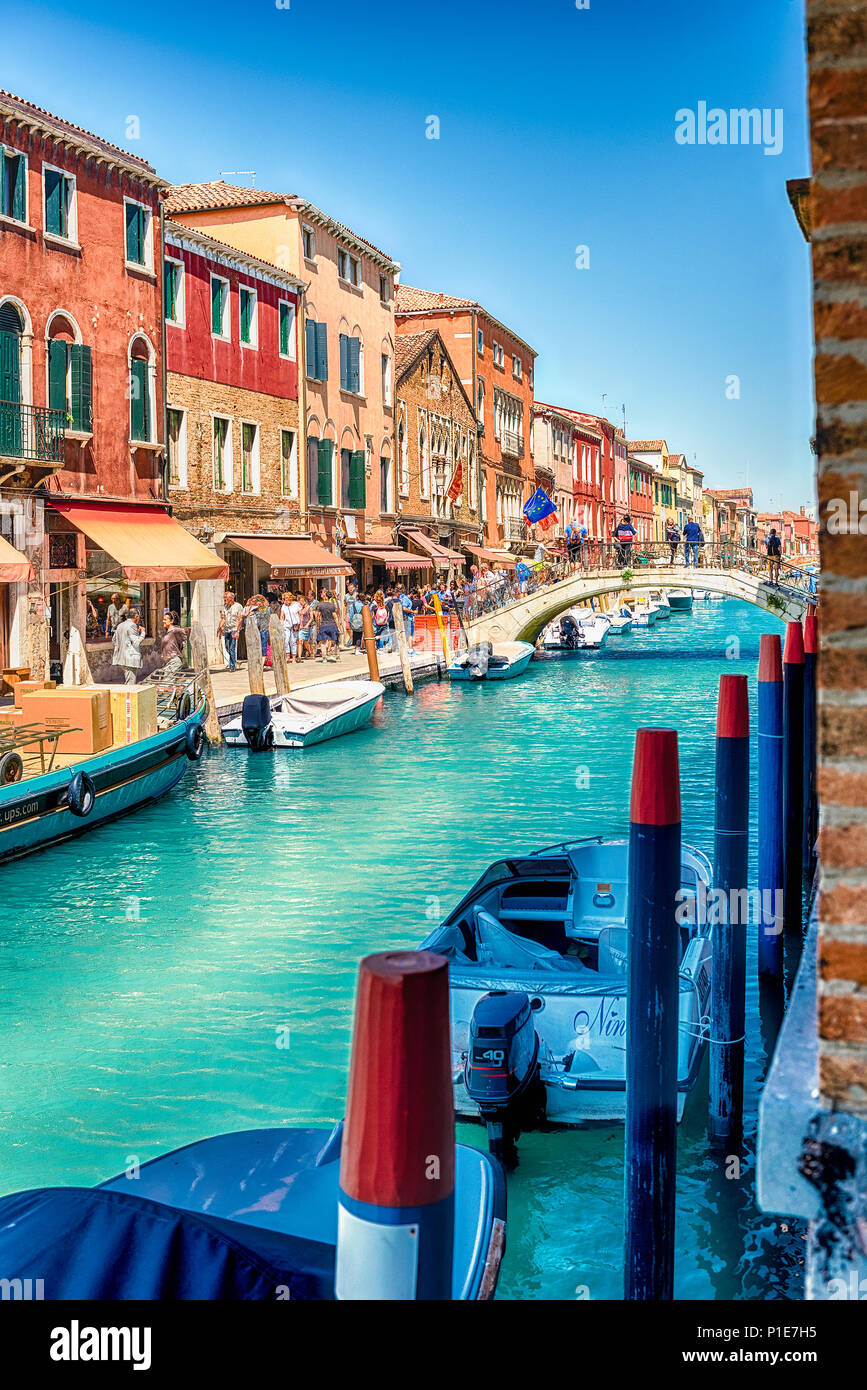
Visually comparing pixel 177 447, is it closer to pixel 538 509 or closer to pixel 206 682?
pixel 206 682

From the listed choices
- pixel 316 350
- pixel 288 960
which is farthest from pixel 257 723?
pixel 316 350

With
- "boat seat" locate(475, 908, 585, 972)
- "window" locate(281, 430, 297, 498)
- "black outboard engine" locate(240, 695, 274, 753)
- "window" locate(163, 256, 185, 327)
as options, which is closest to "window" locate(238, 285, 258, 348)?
"window" locate(281, 430, 297, 498)

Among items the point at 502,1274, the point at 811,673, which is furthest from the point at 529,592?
the point at 502,1274

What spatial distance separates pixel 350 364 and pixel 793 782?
2479 centimetres

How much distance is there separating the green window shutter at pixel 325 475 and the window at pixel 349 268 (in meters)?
4.87

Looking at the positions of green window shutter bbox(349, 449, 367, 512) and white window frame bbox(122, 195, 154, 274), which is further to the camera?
green window shutter bbox(349, 449, 367, 512)

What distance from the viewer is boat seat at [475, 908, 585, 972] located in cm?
726

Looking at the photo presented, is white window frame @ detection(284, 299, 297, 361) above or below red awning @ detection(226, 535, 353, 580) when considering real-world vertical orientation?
above

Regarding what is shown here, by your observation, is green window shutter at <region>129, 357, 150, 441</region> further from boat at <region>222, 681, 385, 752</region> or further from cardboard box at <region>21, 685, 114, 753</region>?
cardboard box at <region>21, 685, 114, 753</region>

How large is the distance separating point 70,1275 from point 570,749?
16.7 metres

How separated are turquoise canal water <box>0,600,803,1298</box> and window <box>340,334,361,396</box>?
47.6 ft

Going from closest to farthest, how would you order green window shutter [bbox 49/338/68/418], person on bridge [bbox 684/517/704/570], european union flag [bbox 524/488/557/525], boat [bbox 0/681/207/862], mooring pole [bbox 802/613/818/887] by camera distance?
1. mooring pole [bbox 802/613/818/887]
2. boat [bbox 0/681/207/862]
3. green window shutter [bbox 49/338/68/418]
4. person on bridge [bbox 684/517/704/570]
5. european union flag [bbox 524/488/557/525]

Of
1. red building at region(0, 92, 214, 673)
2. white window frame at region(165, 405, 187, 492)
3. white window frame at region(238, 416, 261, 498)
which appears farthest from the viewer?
white window frame at region(238, 416, 261, 498)

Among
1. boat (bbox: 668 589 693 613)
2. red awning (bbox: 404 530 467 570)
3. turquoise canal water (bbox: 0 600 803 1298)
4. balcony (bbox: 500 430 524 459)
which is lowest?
turquoise canal water (bbox: 0 600 803 1298)
